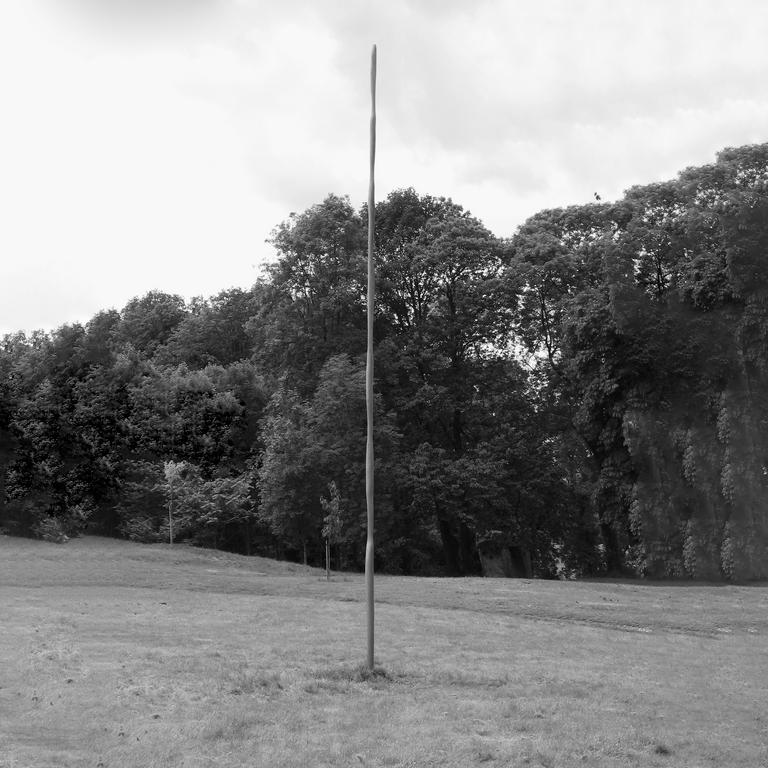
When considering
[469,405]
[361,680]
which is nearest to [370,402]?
[361,680]

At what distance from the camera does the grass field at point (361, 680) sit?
33.1 feet

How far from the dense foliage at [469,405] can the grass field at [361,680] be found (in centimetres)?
1198

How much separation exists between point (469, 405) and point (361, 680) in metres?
31.9

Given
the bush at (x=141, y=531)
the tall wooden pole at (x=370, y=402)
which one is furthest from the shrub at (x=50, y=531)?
the tall wooden pole at (x=370, y=402)

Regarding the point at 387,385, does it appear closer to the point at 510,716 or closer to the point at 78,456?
the point at 78,456

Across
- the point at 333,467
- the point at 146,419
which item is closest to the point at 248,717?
the point at 333,467

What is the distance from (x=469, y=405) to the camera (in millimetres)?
45250

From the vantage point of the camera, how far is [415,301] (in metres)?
47.4

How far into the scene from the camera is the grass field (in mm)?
10094

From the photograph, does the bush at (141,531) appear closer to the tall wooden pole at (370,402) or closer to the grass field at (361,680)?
the grass field at (361,680)

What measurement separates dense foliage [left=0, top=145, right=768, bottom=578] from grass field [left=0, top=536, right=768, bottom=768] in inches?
472

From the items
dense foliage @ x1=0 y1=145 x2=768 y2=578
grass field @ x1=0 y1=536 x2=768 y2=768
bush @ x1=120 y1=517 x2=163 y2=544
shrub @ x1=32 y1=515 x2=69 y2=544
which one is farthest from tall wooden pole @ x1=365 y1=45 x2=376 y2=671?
bush @ x1=120 y1=517 x2=163 y2=544

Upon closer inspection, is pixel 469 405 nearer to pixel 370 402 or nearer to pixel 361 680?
pixel 370 402

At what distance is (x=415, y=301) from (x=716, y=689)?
112ft
